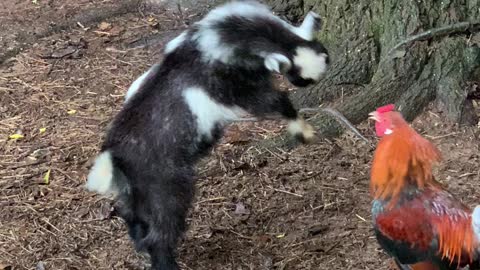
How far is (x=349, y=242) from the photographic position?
379 cm

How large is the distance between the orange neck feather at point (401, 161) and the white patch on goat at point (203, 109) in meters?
0.79

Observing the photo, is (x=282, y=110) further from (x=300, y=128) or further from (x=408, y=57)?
(x=408, y=57)

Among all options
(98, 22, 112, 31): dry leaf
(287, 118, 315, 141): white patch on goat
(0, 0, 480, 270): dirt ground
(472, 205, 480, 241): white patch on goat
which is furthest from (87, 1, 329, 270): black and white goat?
(98, 22, 112, 31): dry leaf

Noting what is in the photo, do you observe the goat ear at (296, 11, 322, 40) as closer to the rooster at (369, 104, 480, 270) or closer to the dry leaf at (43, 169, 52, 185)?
the rooster at (369, 104, 480, 270)

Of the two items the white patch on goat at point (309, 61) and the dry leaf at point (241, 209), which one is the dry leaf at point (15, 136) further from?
the white patch on goat at point (309, 61)

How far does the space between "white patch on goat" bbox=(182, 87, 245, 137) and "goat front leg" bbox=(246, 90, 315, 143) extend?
0.17 m

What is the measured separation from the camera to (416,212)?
9.69 feet

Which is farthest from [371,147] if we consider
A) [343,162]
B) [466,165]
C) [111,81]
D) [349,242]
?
[111,81]

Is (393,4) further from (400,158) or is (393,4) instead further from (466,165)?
(400,158)

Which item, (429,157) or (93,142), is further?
(93,142)

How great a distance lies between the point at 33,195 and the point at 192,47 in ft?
4.47

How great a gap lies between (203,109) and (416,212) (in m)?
1.04

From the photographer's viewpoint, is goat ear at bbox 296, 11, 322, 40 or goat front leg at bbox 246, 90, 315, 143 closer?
goat front leg at bbox 246, 90, 315, 143

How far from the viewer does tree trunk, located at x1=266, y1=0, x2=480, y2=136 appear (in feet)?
14.5
